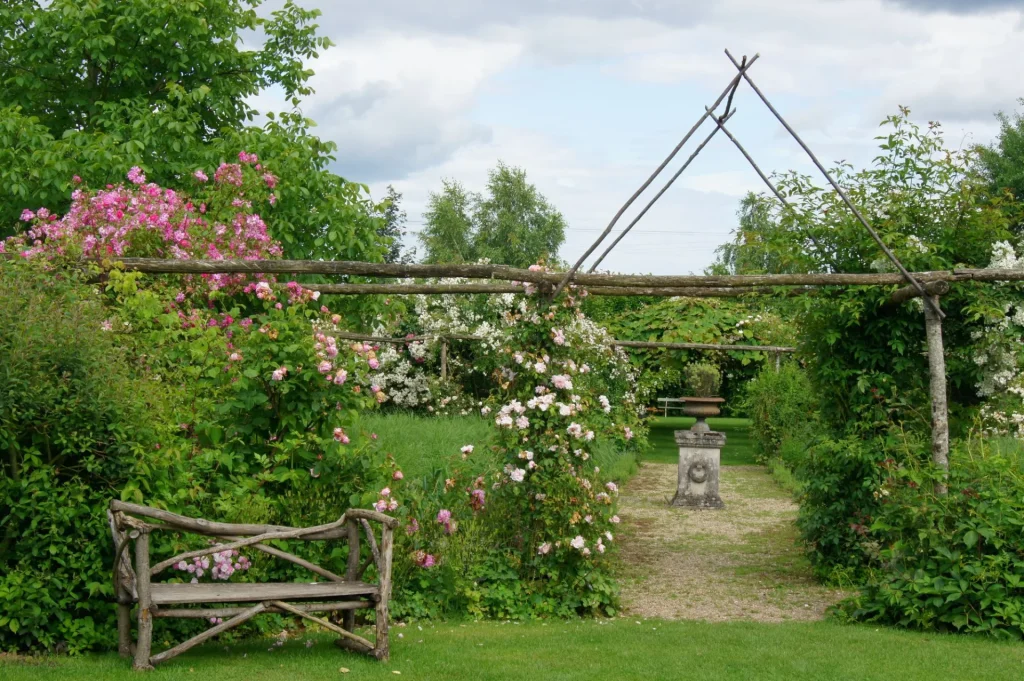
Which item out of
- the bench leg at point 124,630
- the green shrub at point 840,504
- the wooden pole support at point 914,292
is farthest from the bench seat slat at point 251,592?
the wooden pole support at point 914,292

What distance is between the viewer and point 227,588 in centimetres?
515

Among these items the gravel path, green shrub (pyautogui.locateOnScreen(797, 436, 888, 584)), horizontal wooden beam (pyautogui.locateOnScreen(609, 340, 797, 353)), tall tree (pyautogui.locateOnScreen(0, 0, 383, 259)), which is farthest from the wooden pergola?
horizontal wooden beam (pyautogui.locateOnScreen(609, 340, 797, 353))

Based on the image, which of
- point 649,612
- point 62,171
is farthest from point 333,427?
point 62,171

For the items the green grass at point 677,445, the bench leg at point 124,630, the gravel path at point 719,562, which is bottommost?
the green grass at point 677,445

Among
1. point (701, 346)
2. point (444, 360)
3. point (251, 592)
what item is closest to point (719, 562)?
point (251, 592)

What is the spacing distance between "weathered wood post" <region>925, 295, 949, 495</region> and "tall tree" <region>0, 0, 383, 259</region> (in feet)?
23.0

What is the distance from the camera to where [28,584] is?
5070 mm

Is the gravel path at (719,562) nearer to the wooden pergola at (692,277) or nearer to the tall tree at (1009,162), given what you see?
the wooden pergola at (692,277)

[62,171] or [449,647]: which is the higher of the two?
[62,171]

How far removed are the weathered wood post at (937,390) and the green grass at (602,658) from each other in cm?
143

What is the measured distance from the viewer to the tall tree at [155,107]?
1104cm

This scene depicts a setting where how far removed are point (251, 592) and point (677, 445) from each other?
1176cm

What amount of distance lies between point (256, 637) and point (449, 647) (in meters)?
1.12

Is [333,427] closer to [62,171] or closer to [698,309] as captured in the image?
[62,171]
